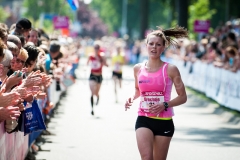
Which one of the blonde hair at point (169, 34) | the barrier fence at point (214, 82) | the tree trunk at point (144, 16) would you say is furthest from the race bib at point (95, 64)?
the tree trunk at point (144, 16)

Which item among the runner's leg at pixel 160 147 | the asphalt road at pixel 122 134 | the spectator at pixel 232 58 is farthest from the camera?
the spectator at pixel 232 58

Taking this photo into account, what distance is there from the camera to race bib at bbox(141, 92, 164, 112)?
25.7ft

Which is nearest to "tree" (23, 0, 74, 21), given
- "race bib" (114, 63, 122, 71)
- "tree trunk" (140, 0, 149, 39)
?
"tree trunk" (140, 0, 149, 39)

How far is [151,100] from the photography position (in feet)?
25.7

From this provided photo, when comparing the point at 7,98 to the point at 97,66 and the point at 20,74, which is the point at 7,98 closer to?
the point at 20,74

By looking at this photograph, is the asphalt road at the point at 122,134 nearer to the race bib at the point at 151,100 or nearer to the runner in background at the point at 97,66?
the runner in background at the point at 97,66

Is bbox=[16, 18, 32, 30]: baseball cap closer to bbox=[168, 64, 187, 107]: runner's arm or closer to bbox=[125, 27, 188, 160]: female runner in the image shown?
bbox=[125, 27, 188, 160]: female runner

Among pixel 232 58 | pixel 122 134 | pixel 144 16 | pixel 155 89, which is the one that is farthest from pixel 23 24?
pixel 144 16

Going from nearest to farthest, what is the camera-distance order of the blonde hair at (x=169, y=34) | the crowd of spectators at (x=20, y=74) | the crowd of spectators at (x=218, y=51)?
the crowd of spectators at (x=20, y=74), the blonde hair at (x=169, y=34), the crowd of spectators at (x=218, y=51)

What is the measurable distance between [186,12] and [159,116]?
102 feet

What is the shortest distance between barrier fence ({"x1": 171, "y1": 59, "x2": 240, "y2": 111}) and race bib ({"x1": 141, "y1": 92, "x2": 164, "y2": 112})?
976 centimetres

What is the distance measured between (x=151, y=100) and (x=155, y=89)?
0.40ft

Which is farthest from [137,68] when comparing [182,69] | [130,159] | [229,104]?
[182,69]

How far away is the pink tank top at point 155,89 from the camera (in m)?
7.82
